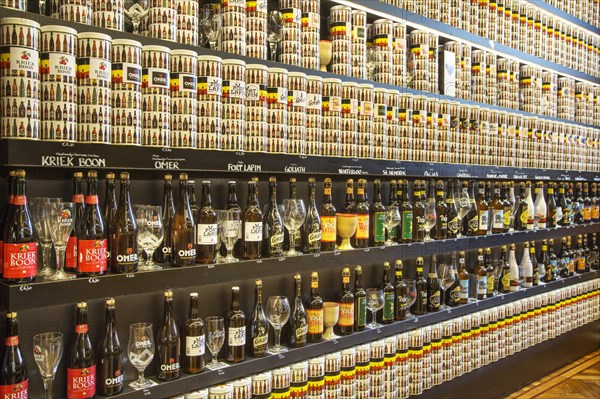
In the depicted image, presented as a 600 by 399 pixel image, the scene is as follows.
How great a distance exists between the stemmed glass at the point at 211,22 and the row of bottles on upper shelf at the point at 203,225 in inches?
24.8

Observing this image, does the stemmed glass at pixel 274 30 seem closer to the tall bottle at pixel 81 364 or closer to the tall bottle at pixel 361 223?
the tall bottle at pixel 361 223

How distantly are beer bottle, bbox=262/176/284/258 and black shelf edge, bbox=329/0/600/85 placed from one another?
3.33 feet

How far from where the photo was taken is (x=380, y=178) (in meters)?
3.14

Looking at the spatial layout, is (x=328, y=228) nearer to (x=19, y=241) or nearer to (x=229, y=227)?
(x=229, y=227)

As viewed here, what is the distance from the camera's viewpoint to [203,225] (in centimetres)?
206

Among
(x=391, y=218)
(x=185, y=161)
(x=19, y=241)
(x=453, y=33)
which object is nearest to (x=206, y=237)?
(x=185, y=161)

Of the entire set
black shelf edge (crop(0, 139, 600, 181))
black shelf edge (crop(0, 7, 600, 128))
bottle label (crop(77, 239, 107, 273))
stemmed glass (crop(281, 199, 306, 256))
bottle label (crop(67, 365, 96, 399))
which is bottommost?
bottle label (crop(67, 365, 96, 399))

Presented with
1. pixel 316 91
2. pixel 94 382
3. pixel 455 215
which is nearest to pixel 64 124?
pixel 94 382

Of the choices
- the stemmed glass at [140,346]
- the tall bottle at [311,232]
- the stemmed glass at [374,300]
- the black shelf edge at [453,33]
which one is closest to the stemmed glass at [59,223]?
the stemmed glass at [140,346]

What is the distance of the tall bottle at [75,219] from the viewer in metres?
1.83

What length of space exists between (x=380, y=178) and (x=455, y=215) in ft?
1.82

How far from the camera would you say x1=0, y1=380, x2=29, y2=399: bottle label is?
5.45 ft

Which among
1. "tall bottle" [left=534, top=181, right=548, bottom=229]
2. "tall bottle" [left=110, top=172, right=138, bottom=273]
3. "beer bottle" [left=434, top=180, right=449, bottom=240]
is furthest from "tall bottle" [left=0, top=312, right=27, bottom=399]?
"tall bottle" [left=534, top=181, right=548, bottom=229]

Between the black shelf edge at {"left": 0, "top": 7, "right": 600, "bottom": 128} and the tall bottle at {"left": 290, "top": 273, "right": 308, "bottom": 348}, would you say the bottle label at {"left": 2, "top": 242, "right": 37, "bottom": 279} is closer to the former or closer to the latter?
the black shelf edge at {"left": 0, "top": 7, "right": 600, "bottom": 128}
